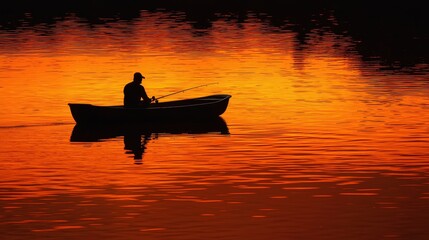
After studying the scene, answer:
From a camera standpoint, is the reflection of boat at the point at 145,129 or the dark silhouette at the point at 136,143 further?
the reflection of boat at the point at 145,129

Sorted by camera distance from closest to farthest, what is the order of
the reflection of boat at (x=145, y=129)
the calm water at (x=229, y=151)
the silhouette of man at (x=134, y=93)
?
the calm water at (x=229, y=151) → the reflection of boat at (x=145, y=129) → the silhouette of man at (x=134, y=93)

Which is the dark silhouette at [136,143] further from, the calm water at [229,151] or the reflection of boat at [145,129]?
the reflection of boat at [145,129]

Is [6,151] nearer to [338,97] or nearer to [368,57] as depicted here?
[338,97]

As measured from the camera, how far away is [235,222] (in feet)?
82.5

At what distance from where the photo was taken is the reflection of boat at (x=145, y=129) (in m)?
38.2

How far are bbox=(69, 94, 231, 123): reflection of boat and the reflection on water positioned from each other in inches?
6.7

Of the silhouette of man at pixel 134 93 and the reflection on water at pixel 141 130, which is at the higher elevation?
the silhouette of man at pixel 134 93

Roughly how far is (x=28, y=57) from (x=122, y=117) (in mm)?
25461

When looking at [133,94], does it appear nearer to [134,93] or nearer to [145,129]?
[134,93]

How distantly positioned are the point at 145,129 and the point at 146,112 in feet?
2.12

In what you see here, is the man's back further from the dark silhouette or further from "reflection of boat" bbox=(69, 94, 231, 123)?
the dark silhouette

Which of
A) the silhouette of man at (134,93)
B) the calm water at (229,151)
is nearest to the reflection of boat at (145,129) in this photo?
the calm water at (229,151)

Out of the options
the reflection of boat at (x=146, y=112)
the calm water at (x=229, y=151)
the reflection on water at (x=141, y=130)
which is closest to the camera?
the calm water at (x=229, y=151)

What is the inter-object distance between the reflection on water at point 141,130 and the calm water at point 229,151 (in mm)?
135
